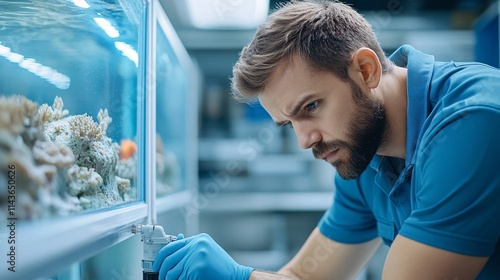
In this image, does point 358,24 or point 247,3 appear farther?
point 247,3

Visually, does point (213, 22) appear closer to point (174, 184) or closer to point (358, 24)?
point (174, 184)

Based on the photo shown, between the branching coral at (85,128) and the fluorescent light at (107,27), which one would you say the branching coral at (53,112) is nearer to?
the branching coral at (85,128)

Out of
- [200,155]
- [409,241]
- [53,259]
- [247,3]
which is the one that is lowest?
[200,155]

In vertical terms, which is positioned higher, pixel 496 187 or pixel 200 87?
pixel 496 187

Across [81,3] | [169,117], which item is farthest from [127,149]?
[169,117]

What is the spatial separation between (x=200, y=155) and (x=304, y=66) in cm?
202

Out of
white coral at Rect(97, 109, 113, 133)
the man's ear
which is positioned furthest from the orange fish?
the man's ear

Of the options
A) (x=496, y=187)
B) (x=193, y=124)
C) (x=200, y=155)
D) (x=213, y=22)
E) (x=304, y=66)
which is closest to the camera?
(x=496, y=187)

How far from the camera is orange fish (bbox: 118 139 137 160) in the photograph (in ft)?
3.52

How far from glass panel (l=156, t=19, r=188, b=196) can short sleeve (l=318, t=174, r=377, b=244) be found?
61 cm

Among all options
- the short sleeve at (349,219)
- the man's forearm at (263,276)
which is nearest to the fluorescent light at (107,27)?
the man's forearm at (263,276)

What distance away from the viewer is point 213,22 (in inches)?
103

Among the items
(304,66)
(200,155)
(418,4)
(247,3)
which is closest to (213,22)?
(247,3)

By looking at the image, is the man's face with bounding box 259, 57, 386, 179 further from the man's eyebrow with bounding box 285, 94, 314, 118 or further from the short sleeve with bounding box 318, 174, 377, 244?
the short sleeve with bounding box 318, 174, 377, 244
